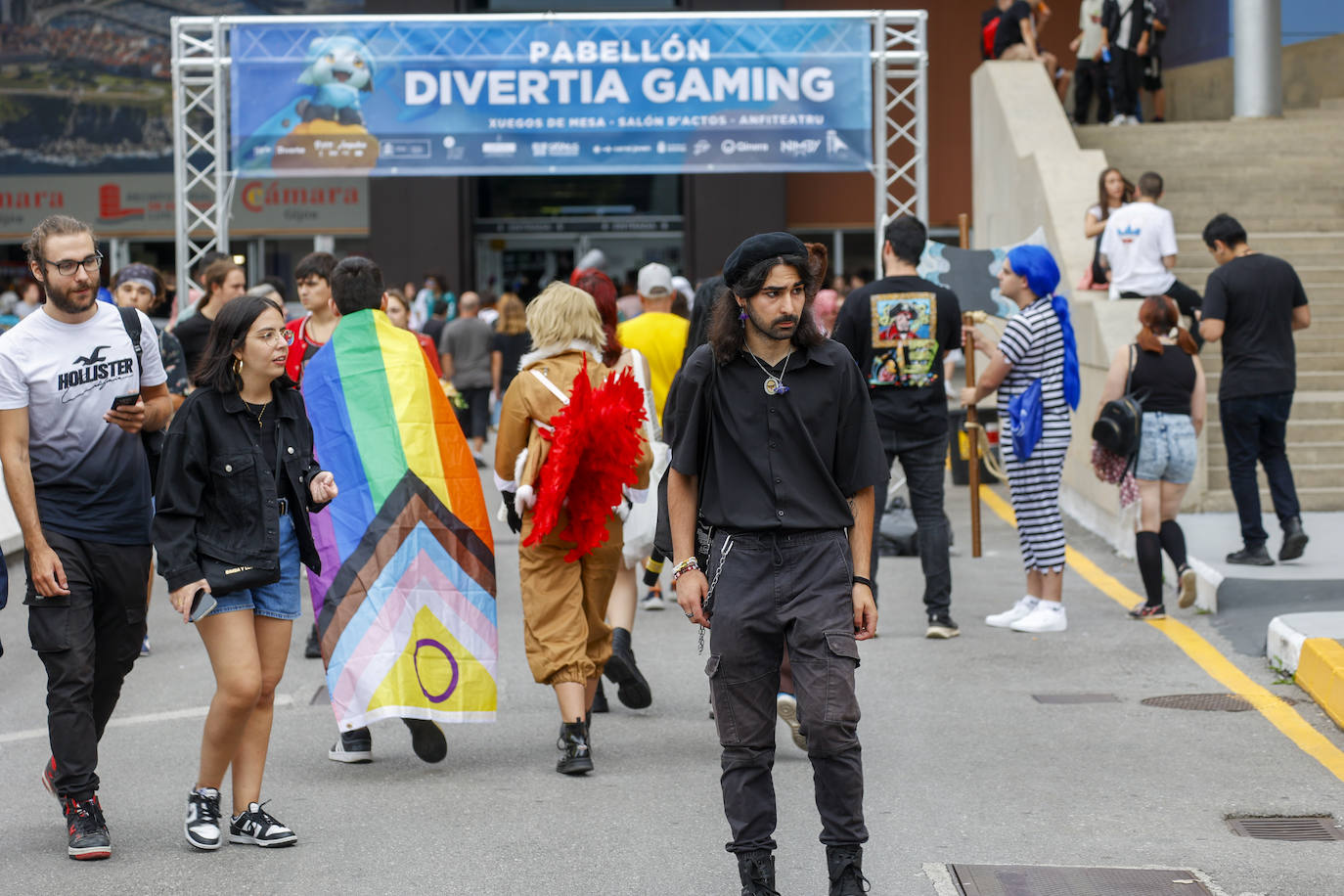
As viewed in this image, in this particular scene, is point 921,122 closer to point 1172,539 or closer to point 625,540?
point 1172,539

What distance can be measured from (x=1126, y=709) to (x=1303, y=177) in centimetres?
1177

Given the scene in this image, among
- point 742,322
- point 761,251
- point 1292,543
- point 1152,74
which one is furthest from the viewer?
point 1152,74

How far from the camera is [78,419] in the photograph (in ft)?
17.8

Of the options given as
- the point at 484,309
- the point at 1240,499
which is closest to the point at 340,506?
the point at 1240,499

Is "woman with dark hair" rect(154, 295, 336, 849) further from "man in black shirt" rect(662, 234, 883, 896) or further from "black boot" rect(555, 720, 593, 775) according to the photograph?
"man in black shirt" rect(662, 234, 883, 896)

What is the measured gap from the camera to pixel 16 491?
5.21 metres

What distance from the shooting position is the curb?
6887 mm

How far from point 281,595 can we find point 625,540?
6.72 ft

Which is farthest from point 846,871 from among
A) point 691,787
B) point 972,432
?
point 972,432

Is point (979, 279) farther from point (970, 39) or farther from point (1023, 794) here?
point (970, 39)

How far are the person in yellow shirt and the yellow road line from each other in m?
2.95

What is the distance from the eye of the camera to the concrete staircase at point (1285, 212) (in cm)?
1220

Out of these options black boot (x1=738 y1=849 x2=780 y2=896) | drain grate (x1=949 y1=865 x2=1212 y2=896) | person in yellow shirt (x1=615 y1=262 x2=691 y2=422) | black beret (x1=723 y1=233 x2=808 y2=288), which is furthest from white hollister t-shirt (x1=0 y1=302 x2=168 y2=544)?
→ person in yellow shirt (x1=615 y1=262 x2=691 y2=422)

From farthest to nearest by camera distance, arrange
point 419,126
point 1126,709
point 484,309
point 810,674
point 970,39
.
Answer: point 970,39
point 484,309
point 419,126
point 1126,709
point 810,674
